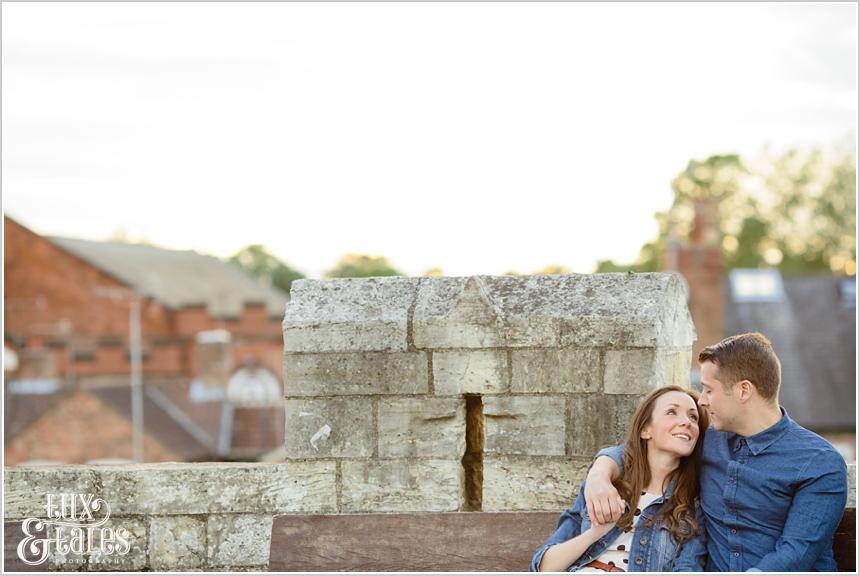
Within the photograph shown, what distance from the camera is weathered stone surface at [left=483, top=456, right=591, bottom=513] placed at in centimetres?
456

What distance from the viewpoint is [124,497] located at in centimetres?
482

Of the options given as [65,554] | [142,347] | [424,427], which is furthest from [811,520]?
[142,347]

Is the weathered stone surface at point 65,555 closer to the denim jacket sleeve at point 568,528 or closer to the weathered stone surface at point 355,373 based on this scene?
the weathered stone surface at point 355,373

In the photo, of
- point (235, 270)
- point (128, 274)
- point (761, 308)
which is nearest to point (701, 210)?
point (761, 308)

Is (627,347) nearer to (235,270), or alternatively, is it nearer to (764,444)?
(764,444)

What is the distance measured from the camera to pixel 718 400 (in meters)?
3.72

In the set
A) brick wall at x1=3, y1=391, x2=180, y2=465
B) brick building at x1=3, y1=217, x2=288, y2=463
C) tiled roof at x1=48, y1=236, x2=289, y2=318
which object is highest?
tiled roof at x1=48, y1=236, x2=289, y2=318

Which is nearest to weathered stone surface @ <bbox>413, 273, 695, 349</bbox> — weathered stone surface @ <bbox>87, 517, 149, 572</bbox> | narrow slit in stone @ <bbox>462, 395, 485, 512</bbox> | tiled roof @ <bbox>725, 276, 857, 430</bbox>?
narrow slit in stone @ <bbox>462, 395, 485, 512</bbox>

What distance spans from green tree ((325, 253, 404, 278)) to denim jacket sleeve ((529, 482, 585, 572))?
140 ft

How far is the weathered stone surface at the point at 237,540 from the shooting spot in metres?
4.80

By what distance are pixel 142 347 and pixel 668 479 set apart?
39.1 metres

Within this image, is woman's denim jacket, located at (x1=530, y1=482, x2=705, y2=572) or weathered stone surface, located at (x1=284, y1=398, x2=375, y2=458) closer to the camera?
woman's denim jacket, located at (x1=530, y1=482, x2=705, y2=572)

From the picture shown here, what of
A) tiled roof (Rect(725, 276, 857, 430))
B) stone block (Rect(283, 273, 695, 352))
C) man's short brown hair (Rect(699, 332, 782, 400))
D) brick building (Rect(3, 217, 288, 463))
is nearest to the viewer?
man's short brown hair (Rect(699, 332, 782, 400))

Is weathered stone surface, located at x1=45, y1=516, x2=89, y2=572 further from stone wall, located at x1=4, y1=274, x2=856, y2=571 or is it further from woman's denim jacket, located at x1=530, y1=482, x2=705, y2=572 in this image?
woman's denim jacket, located at x1=530, y1=482, x2=705, y2=572
